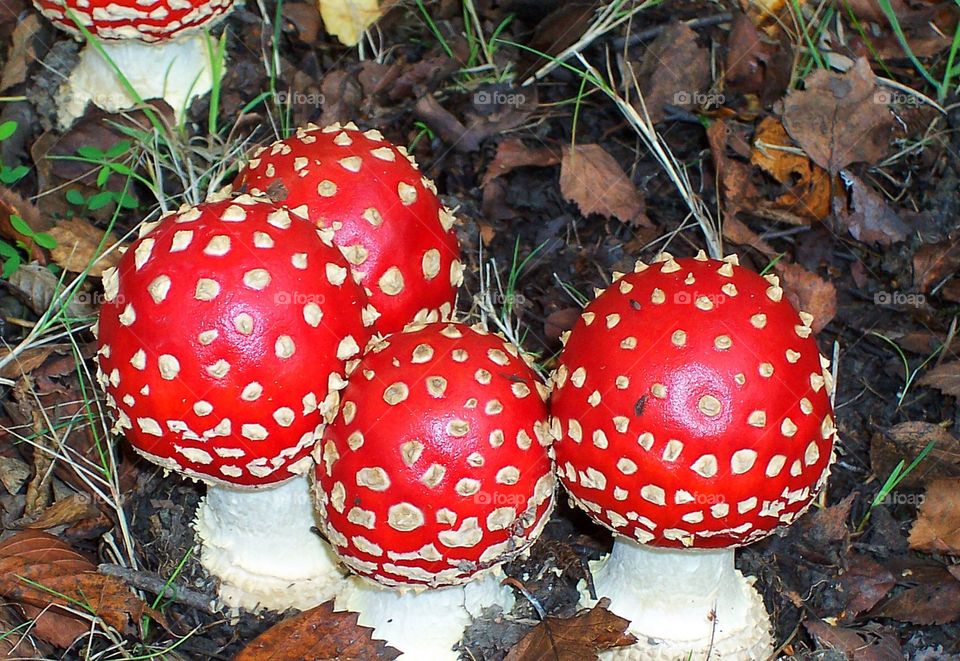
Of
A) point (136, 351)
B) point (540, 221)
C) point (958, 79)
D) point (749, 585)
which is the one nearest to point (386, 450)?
point (136, 351)

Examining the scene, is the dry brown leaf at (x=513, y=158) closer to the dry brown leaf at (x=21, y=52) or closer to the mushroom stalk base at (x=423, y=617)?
the mushroom stalk base at (x=423, y=617)

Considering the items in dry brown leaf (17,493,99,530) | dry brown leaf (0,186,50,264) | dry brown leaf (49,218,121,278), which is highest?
dry brown leaf (0,186,50,264)

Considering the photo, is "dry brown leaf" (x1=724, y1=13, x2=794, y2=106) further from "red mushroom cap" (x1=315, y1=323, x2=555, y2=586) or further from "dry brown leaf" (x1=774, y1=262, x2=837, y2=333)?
"red mushroom cap" (x1=315, y1=323, x2=555, y2=586)

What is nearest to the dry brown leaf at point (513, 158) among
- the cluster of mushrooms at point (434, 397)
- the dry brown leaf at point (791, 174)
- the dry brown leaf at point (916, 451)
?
the dry brown leaf at point (791, 174)

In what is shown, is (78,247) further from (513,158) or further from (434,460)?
(434,460)

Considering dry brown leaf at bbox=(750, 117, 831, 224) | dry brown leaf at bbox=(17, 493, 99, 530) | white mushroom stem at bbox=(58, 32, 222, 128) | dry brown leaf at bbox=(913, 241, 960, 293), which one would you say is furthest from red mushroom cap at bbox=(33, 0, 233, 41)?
dry brown leaf at bbox=(913, 241, 960, 293)

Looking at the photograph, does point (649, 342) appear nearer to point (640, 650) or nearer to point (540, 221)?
point (640, 650)
